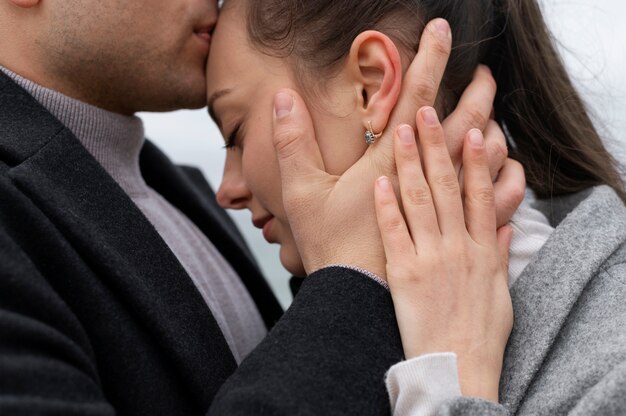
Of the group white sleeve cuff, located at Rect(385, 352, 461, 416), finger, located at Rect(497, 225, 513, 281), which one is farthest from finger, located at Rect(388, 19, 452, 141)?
white sleeve cuff, located at Rect(385, 352, 461, 416)

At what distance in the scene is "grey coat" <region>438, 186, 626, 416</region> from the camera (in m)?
0.98

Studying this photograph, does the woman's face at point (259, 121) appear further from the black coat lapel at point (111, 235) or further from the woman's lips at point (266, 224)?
the black coat lapel at point (111, 235)

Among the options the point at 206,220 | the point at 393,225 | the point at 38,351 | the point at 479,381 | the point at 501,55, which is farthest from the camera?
the point at 206,220

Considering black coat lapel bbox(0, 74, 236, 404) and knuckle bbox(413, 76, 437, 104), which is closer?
black coat lapel bbox(0, 74, 236, 404)

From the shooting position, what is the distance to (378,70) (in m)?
1.24

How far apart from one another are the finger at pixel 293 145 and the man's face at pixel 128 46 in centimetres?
28

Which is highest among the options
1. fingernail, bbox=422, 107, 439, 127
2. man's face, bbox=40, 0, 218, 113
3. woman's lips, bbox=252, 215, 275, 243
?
man's face, bbox=40, 0, 218, 113

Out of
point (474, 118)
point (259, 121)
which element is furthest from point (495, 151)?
point (259, 121)

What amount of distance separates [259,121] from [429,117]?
0.30m

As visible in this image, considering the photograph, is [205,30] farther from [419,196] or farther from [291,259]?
[419,196]

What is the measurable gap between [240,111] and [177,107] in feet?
0.85

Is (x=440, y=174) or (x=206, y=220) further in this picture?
(x=206, y=220)

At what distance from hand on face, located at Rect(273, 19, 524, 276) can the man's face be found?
281mm

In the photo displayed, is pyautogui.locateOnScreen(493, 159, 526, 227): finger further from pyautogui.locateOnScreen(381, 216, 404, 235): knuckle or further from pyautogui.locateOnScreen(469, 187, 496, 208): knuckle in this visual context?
pyautogui.locateOnScreen(381, 216, 404, 235): knuckle
